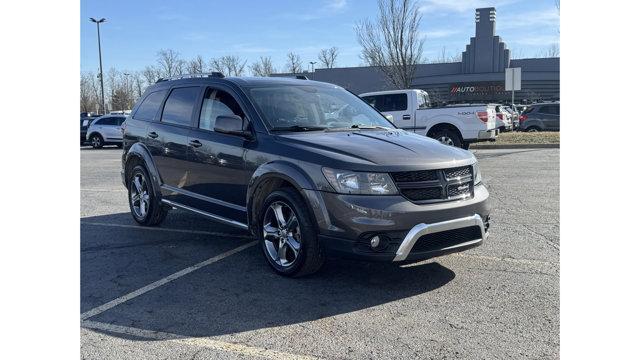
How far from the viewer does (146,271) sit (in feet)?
→ 17.3

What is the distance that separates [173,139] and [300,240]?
248cm

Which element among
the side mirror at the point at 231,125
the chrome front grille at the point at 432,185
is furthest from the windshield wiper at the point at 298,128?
the chrome front grille at the point at 432,185

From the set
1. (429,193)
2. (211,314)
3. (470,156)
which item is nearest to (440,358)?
(429,193)

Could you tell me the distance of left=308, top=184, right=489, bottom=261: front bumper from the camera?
13.9 ft

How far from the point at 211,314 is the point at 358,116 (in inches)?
109

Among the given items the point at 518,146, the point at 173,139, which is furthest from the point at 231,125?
the point at 518,146

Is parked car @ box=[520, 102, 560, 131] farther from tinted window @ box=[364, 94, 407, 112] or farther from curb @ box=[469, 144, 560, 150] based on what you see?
tinted window @ box=[364, 94, 407, 112]

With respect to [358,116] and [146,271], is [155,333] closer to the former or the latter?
[146,271]

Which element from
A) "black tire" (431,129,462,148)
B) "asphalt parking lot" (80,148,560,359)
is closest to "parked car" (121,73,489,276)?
"asphalt parking lot" (80,148,560,359)

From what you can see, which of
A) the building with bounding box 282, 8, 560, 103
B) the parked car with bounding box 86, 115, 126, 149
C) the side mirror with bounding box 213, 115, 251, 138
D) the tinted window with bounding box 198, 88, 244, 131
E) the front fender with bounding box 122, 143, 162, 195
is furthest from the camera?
the building with bounding box 282, 8, 560, 103

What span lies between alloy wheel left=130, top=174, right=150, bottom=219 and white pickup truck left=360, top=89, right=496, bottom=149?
850 cm

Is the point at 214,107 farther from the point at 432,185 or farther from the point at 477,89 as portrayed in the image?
the point at 477,89

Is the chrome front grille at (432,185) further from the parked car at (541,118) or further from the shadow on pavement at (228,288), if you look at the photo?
the parked car at (541,118)

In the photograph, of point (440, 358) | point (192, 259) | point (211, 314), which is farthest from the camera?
point (192, 259)
